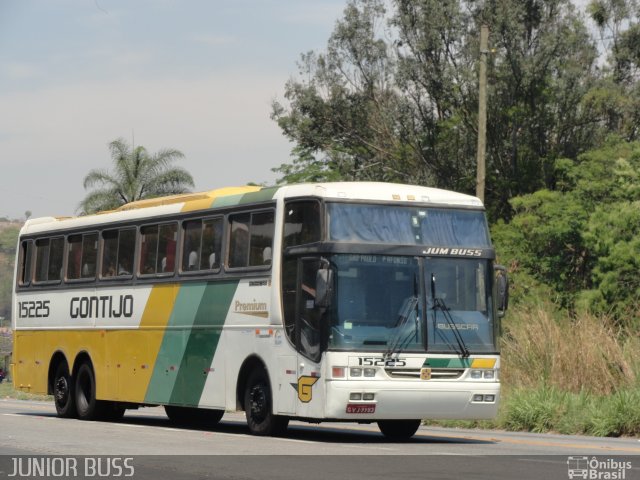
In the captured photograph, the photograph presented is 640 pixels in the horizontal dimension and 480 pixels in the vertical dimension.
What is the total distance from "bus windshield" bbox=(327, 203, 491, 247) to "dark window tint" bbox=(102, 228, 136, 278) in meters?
6.13

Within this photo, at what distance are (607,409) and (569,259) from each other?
78.2 feet

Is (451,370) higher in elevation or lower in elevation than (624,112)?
lower

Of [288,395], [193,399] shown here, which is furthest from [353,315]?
[193,399]

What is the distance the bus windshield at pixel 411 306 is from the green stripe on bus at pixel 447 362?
116mm

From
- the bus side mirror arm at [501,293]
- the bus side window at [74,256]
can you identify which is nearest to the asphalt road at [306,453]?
the bus side mirror arm at [501,293]

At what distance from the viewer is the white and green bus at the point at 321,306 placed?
17.6 m

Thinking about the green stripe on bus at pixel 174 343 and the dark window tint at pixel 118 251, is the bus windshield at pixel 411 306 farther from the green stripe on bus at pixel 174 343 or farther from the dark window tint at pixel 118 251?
the dark window tint at pixel 118 251

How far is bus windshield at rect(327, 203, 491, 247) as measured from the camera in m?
18.1

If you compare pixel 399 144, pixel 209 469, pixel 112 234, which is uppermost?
pixel 399 144

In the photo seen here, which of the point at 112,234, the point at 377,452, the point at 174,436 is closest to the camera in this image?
the point at 377,452

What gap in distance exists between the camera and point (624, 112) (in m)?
55.3

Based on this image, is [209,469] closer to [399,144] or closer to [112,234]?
[112,234]

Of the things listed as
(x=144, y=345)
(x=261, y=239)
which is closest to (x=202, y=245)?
(x=261, y=239)

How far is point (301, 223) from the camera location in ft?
60.6
